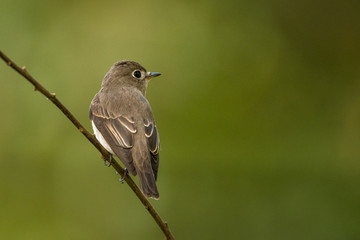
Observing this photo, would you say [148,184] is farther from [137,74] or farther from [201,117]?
[201,117]

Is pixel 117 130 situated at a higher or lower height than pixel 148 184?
higher

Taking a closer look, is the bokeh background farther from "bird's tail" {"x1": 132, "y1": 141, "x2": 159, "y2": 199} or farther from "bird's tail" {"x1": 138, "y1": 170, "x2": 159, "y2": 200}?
"bird's tail" {"x1": 138, "y1": 170, "x2": 159, "y2": 200}

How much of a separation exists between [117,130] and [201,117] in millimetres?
1702

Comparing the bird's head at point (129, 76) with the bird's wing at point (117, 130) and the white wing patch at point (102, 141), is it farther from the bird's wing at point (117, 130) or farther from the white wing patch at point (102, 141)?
the white wing patch at point (102, 141)

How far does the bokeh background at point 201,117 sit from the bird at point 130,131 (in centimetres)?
100

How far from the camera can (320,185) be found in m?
5.34

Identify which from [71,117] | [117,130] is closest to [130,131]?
[117,130]

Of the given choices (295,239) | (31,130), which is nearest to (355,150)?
(295,239)

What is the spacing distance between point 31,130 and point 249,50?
2.51m

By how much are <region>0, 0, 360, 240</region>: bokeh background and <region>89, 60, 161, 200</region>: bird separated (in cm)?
100

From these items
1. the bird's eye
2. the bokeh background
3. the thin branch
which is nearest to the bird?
the bird's eye

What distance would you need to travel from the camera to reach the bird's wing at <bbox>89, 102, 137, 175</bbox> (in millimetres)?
3949

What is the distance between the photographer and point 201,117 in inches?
226

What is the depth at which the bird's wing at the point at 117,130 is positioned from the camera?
3.95 m
